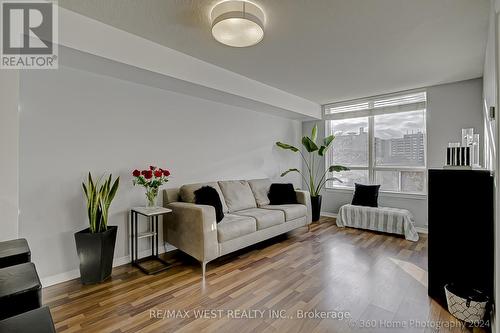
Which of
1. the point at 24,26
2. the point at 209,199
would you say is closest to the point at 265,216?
the point at 209,199

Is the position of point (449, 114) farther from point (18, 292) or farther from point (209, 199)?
point (18, 292)

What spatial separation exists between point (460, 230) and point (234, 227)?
213 centimetres

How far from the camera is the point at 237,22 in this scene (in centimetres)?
203

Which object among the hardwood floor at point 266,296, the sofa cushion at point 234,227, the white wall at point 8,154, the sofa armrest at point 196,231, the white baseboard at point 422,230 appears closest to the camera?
the white wall at point 8,154

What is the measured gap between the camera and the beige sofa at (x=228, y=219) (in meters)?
2.75

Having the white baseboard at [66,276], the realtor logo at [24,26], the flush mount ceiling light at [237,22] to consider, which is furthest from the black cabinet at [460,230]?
the realtor logo at [24,26]

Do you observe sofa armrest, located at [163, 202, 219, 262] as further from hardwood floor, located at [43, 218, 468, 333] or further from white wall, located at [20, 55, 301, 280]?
white wall, located at [20, 55, 301, 280]

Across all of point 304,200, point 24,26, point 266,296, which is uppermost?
point 24,26

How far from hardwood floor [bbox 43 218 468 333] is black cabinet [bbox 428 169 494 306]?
0.31 metres

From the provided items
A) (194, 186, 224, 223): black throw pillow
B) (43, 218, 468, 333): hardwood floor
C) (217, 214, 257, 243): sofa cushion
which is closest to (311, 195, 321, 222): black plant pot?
(43, 218, 468, 333): hardwood floor

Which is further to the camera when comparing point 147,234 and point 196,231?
point 147,234

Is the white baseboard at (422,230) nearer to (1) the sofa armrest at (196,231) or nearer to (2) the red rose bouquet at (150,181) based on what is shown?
(1) the sofa armrest at (196,231)

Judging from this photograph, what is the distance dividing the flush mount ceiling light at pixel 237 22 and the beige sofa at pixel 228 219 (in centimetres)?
173

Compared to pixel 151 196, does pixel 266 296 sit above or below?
below
